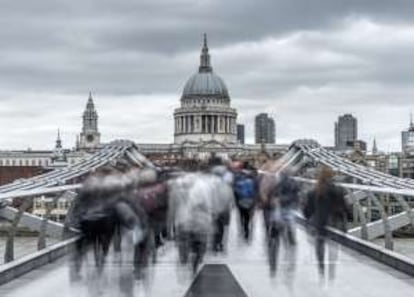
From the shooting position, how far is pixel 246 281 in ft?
32.5

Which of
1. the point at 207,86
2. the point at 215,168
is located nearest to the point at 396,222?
the point at 215,168

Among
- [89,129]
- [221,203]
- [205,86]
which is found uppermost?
[205,86]

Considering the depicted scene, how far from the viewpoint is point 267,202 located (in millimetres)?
10406

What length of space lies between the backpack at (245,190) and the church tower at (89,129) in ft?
469

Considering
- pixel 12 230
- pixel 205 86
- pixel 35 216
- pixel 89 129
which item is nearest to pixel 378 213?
pixel 35 216

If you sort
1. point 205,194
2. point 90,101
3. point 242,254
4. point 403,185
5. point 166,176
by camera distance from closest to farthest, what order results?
point 205,194, point 166,176, point 242,254, point 403,185, point 90,101

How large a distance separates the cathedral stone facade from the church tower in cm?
1456

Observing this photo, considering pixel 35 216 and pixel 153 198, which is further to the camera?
pixel 35 216

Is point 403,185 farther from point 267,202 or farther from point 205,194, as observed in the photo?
point 205,194

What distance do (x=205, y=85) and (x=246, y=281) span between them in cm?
14632

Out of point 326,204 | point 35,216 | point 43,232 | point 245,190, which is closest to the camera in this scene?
point 326,204

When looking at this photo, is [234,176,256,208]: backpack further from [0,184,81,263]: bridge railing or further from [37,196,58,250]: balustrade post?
[37,196,58,250]: balustrade post

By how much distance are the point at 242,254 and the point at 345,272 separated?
2.24 meters

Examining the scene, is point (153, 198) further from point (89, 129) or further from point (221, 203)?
point (89, 129)
